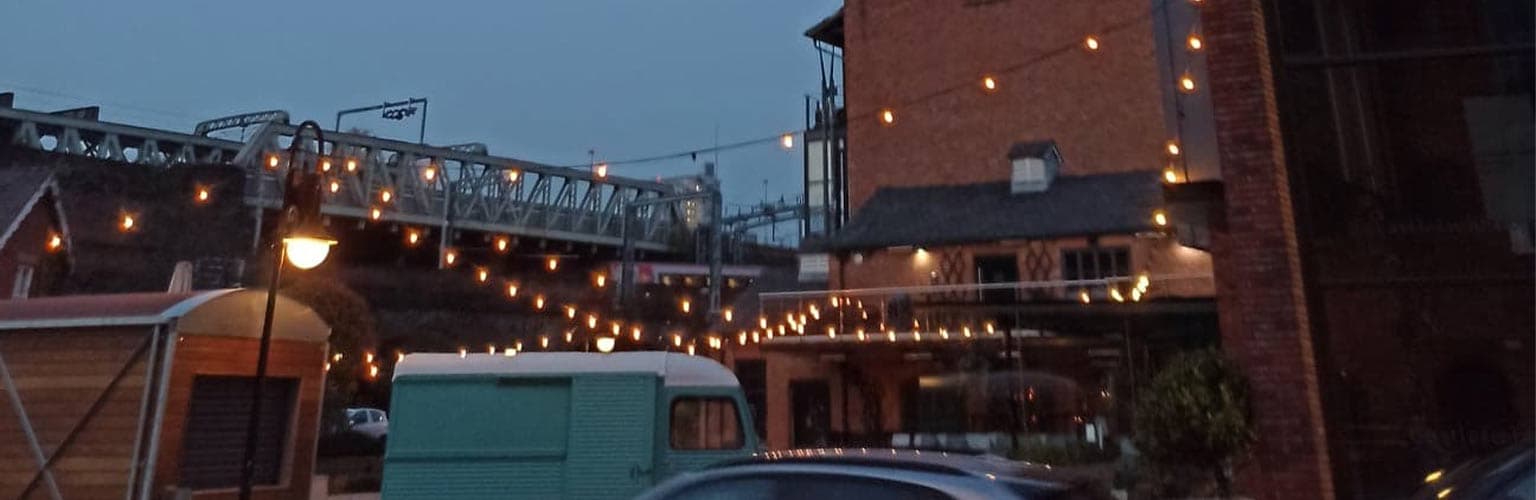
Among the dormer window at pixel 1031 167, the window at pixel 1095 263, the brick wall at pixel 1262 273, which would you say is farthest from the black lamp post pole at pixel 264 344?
the dormer window at pixel 1031 167

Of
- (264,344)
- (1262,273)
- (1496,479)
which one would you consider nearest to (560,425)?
(264,344)

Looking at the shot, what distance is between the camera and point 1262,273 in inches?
351

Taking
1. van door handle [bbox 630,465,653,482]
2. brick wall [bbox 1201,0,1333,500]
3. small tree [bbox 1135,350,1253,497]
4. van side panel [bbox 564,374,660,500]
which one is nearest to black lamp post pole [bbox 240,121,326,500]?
van side panel [bbox 564,374,660,500]

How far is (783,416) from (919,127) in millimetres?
7990

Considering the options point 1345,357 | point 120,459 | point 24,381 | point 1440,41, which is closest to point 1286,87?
point 1440,41

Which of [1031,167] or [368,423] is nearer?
[1031,167]

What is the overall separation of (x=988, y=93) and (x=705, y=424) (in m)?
15.8

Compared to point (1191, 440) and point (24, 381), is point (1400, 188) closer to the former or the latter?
point (1191, 440)

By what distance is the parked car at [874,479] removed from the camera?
405 cm

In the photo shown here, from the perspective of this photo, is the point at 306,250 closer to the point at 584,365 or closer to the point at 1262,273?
the point at 584,365

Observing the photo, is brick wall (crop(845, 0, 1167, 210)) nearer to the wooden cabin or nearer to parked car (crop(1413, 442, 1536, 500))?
the wooden cabin

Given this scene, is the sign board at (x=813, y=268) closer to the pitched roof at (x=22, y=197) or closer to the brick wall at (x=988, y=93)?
the brick wall at (x=988, y=93)

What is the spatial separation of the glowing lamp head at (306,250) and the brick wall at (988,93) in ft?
54.1

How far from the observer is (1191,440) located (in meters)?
8.95
